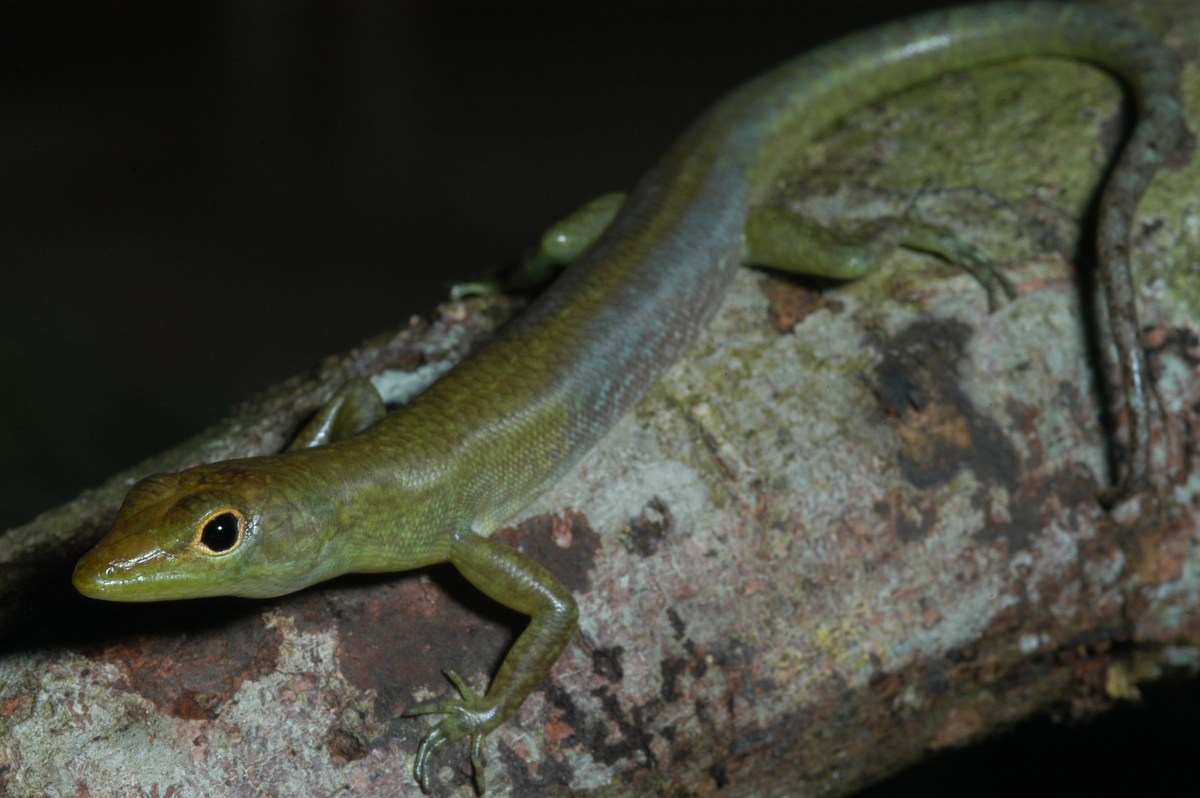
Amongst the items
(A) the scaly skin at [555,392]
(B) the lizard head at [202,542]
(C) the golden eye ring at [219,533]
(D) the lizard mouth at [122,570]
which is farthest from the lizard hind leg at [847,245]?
(D) the lizard mouth at [122,570]

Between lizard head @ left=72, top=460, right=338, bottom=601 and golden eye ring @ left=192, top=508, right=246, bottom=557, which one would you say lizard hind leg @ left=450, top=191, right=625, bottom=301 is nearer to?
lizard head @ left=72, top=460, right=338, bottom=601

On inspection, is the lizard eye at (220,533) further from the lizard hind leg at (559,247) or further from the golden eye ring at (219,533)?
the lizard hind leg at (559,247)

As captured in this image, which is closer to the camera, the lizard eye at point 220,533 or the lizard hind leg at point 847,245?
the lizard eye at point 220,533

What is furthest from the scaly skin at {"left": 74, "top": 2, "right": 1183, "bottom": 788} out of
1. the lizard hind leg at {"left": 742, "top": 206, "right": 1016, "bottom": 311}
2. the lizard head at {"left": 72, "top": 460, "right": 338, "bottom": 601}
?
the lizard hind leg at {"left": 742, "top": 206, "right": 1016, "bottom": 311}

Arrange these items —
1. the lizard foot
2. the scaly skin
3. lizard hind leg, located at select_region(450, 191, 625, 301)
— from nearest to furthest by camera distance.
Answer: the scaly skin, the lizard foot, lizard hind leg, located at select_region(450, 191, 625, 301)

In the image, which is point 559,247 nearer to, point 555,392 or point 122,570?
point 555,392

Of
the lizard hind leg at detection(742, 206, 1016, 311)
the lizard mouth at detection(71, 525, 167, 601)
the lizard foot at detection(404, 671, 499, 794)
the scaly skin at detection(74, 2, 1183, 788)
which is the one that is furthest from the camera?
the lizard hind leg at detection(742, 206, 1016, 311)

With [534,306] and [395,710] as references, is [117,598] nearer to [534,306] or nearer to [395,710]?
[395,710]
